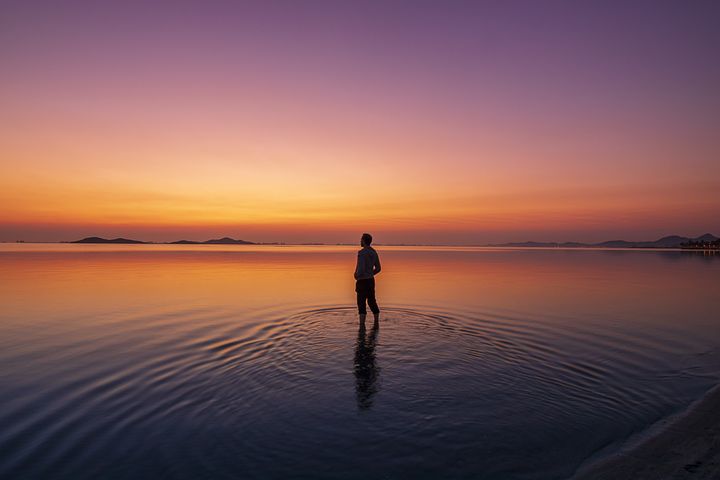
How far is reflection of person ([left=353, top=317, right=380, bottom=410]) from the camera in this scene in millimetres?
7898

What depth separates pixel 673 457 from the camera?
5672 mm

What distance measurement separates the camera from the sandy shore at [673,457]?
17.2 ft

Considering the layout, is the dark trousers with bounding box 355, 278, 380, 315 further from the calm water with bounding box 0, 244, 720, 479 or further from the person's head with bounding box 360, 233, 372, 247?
the person's head with bounding box 360, 233, 372, 247

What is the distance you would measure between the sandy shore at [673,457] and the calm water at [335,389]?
311 mm

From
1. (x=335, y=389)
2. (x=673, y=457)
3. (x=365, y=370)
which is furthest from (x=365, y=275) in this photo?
(x=673, y=457)

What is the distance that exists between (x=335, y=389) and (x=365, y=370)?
A: 1348mm

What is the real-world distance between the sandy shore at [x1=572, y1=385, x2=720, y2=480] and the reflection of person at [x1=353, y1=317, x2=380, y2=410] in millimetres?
3816

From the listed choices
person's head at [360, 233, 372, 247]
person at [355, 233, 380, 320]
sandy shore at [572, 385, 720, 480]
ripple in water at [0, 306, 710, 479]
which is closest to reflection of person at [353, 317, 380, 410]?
ripple in water at [0, 306, 710, 479]

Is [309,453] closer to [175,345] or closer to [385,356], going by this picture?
[385,356]

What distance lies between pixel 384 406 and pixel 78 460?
4.85m

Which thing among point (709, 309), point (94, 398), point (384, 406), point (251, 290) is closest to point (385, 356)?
point (384, 406)

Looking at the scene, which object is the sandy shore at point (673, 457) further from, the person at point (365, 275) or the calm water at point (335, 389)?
the person at point (365, 275)

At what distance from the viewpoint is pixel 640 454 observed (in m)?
5.80

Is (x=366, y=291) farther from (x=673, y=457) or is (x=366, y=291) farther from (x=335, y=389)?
(x=673, y=457)
